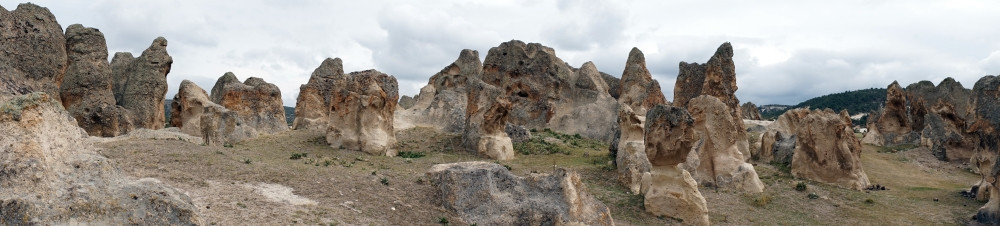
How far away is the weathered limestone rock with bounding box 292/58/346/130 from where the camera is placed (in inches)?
1214

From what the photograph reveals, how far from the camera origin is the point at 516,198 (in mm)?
11594

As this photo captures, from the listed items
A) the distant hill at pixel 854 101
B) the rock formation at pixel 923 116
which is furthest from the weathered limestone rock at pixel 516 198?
the distant hill at pixel 854 101

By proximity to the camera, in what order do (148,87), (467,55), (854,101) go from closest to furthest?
(148,87), (467,55), (854,101)

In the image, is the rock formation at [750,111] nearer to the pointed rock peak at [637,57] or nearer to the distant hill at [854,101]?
the pointed rock peak at [637,57]

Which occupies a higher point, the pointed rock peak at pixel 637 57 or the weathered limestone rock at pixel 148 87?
the pointed rock peak at pixel 637 57

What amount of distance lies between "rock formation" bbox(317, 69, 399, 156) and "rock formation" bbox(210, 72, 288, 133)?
6888 mm

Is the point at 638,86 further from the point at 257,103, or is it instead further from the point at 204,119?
the point at 204,119

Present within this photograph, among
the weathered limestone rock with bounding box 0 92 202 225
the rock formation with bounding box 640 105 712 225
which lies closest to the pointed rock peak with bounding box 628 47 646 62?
the rock formation with bounding box 640 105 712 225

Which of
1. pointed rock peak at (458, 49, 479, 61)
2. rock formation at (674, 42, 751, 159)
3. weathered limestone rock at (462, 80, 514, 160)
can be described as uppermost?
pointed rock peak at (458, 49, 479, 61)

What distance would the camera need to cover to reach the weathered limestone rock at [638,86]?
40562 millimetres

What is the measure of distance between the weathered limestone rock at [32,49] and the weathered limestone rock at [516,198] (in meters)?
14.4

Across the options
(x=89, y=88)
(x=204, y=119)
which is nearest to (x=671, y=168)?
(x=204, y=119)

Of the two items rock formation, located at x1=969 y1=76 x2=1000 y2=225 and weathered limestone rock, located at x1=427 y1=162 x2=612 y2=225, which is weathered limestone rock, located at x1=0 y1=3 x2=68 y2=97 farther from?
rock formation, located at x1=969 y1=76 x2=1000 y2=225

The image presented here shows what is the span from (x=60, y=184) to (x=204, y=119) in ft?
44.4
